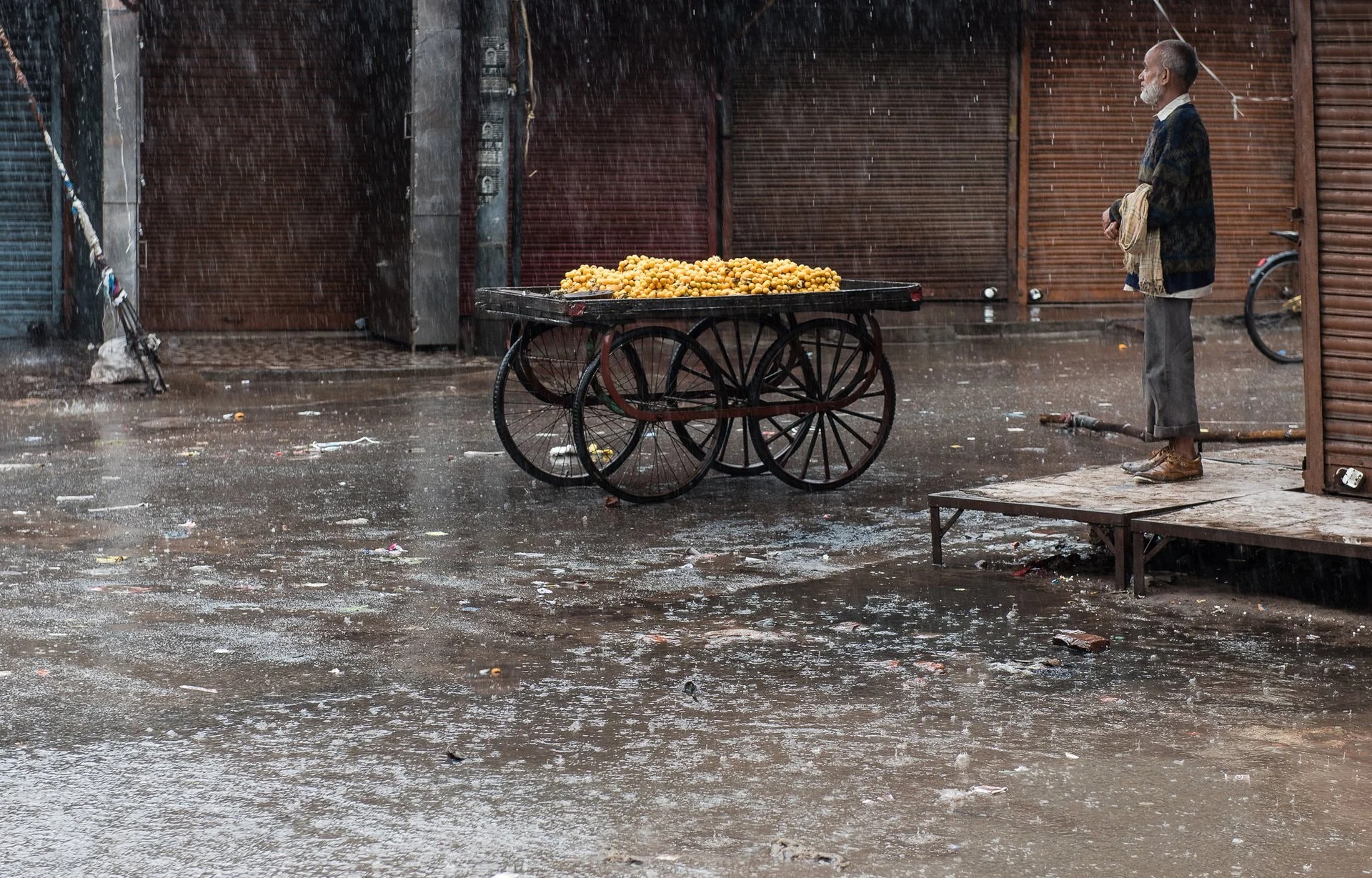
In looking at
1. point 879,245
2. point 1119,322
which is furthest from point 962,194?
point 1119,322

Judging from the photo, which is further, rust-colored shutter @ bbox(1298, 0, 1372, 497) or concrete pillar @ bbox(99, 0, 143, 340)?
concrete pillar @ bbox(99, 0, 143, 340)

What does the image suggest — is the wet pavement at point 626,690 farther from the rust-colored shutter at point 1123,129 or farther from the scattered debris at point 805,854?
the rust-colored shutter at point 1123,129

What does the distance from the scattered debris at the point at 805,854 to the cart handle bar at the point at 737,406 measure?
4968 millimetres

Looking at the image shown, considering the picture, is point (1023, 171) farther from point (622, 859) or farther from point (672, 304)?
point (622, 859)

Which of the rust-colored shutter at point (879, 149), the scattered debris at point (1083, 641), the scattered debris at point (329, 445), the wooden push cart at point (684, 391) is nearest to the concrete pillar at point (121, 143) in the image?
the scattered debris at point (329, 445)

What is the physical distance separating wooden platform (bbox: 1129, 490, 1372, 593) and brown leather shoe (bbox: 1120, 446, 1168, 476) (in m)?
0.48

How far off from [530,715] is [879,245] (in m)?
15.0

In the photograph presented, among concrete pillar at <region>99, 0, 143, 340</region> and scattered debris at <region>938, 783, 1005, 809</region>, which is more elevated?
concrete pillar at <region>99, 0, 143, 340</region>

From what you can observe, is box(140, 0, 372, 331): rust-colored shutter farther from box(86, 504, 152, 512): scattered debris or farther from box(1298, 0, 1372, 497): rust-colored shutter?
box(1298, 0, 1372, 497): rust-colored shutter

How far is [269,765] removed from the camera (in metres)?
5.10

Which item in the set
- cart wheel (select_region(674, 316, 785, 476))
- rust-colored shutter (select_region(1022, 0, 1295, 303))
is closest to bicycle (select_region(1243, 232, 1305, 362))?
rust-colored shutter (select_region(1022, 0, 1295, 303))

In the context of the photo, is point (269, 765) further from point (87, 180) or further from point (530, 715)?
point (87, 180)

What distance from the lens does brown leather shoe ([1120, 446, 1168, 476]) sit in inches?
323

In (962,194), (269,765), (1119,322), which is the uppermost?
(962,194)
